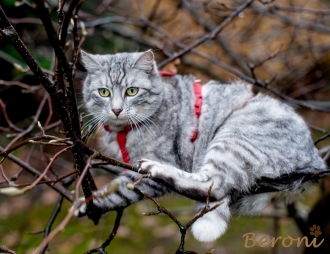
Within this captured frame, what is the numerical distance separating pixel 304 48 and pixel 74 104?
4093mm

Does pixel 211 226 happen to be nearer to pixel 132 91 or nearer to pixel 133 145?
Result: pixel 133 145

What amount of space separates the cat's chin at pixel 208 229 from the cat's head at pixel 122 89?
2.63 feet

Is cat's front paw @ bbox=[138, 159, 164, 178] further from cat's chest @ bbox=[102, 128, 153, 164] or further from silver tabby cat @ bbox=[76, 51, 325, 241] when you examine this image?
cat's chest @ bbox=[102, 128, 153, 164]

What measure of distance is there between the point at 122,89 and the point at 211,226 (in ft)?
3.35

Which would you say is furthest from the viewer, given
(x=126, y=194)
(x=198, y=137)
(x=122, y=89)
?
(x=198, y=137)

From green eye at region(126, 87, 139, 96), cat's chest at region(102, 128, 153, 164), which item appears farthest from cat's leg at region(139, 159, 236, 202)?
green eye at region(126, 87, 139, 96)

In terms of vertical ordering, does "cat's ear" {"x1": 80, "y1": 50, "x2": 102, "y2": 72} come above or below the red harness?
above

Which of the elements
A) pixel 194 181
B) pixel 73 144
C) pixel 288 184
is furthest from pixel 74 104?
pixel 288 184

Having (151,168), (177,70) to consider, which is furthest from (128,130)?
(177,70)

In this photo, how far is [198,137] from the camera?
2.82 metres

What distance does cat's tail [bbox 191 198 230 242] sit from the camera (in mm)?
2211

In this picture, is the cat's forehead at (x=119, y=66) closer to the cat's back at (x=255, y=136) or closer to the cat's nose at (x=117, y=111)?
the cat's nose at (x=117, y=111)

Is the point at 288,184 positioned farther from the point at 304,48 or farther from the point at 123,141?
the point at 304,48

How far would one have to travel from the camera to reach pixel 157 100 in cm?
276
